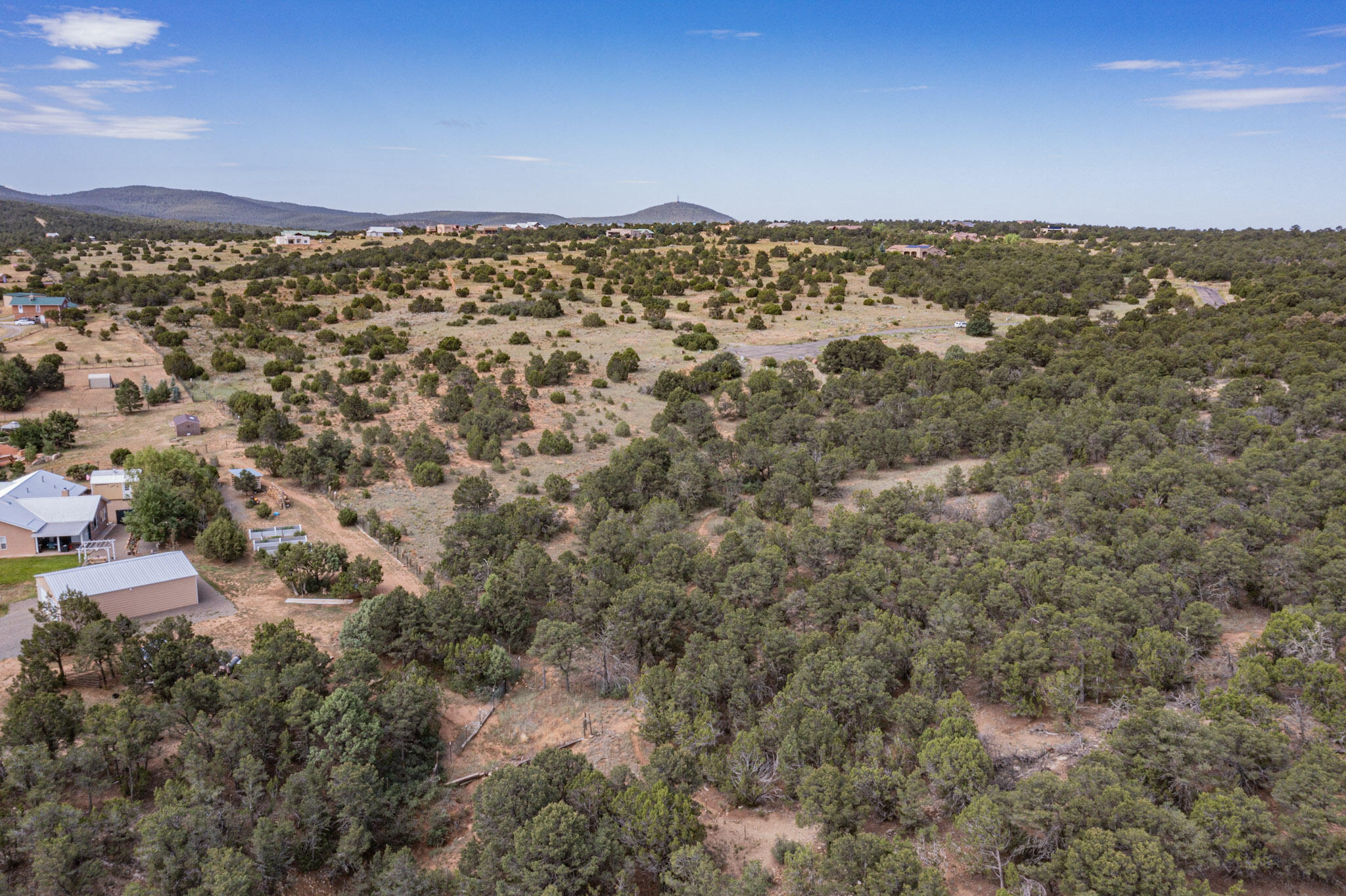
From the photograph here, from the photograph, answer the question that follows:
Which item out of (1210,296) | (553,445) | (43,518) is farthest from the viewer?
(1210,296)

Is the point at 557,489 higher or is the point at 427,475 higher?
the point at 427,475

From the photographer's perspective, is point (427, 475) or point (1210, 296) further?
point (1210, 296)

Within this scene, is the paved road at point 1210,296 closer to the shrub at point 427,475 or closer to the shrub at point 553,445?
the shrub at point 553,445

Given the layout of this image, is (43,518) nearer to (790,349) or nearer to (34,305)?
(790,349)

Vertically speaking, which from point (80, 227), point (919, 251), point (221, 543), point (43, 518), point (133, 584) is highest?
point (80, 227)

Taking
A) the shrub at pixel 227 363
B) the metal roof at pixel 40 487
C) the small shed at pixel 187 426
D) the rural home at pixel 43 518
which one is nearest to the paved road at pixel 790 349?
the small shed at pixel 187 426

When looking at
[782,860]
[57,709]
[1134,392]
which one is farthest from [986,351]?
[57,709]

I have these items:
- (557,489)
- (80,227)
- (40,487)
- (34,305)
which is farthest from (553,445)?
(80,227)

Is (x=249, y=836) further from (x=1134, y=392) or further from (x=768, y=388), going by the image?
(x=1134, y=392)
